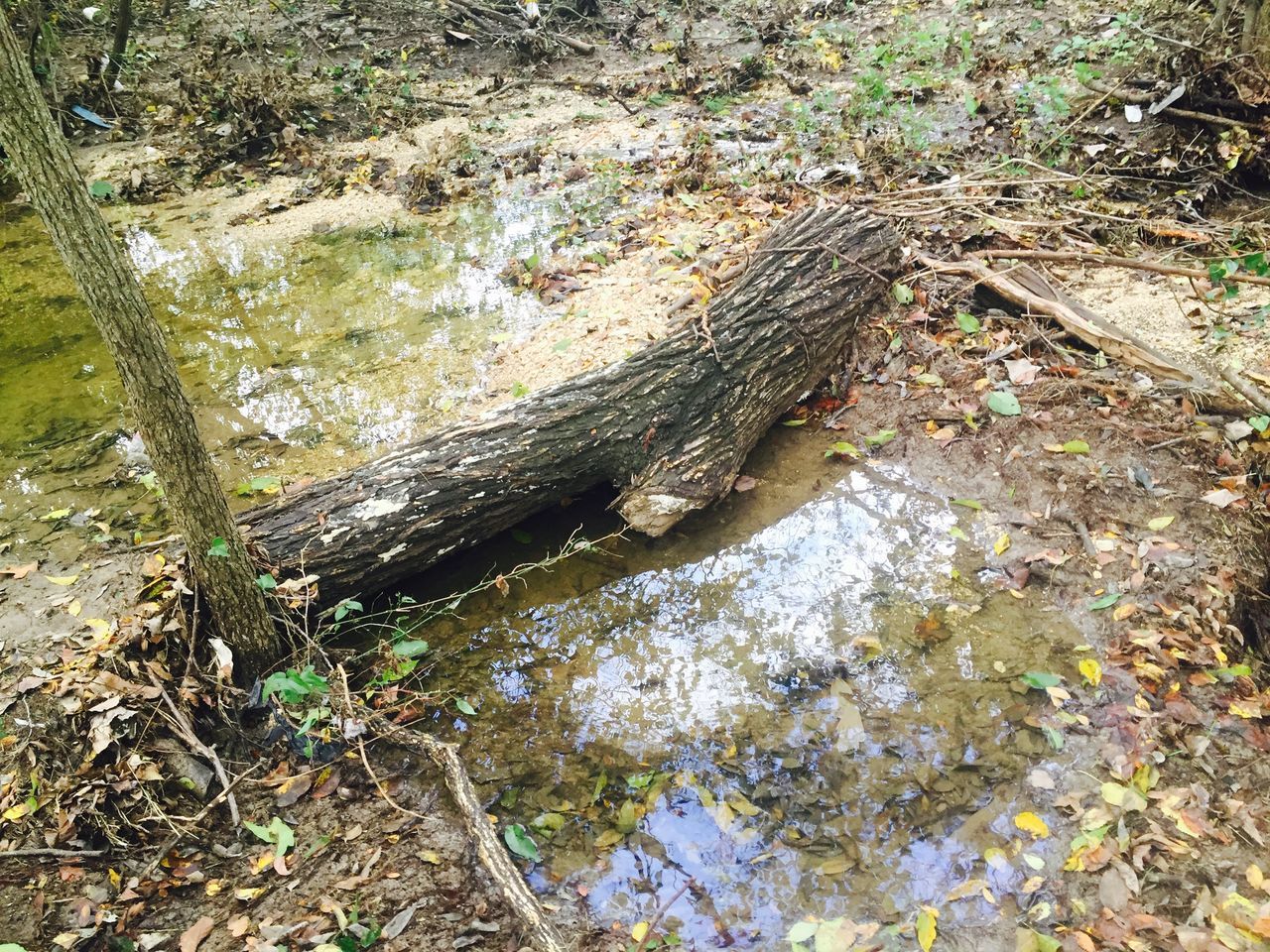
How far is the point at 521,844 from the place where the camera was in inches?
106

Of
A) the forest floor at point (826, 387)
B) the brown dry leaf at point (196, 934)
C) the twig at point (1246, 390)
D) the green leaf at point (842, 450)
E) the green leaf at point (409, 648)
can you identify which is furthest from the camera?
the green leaf at point (842, 450)

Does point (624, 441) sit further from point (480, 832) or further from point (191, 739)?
point (191, 739)

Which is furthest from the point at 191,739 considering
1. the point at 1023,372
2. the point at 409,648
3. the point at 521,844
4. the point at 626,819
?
the point at 1023,372

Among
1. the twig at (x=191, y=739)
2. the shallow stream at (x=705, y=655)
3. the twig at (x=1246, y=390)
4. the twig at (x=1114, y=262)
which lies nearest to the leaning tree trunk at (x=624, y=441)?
the shallow stream at (x=705, y=655)

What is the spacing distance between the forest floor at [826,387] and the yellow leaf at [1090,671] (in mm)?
19

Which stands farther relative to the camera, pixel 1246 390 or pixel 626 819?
pixel 1246 390

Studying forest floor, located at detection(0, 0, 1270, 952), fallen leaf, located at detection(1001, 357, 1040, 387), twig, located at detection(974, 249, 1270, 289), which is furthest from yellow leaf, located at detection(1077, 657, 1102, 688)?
twig, located at detection(974, 249, 1270, 289)

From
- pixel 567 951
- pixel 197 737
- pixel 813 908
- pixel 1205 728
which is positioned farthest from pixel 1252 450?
pixel 197 737

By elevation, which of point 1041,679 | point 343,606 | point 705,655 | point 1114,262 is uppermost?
point 1114,262

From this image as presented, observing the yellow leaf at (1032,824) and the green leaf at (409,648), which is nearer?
the yellow leaf at (1032,824)

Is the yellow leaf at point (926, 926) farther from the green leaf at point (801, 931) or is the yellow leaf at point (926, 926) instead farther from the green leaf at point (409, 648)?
the green leaf at point (409, 648)

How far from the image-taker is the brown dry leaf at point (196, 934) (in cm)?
234

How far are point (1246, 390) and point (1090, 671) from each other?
1722mm

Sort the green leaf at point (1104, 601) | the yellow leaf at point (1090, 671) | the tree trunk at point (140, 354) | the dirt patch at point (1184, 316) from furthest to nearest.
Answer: the dirt patch at point (1184, 316) < the green leaf at point (1104, 601) < the yellow leaf at point (1090, 671) < the tree trunk at point (140, 354)
